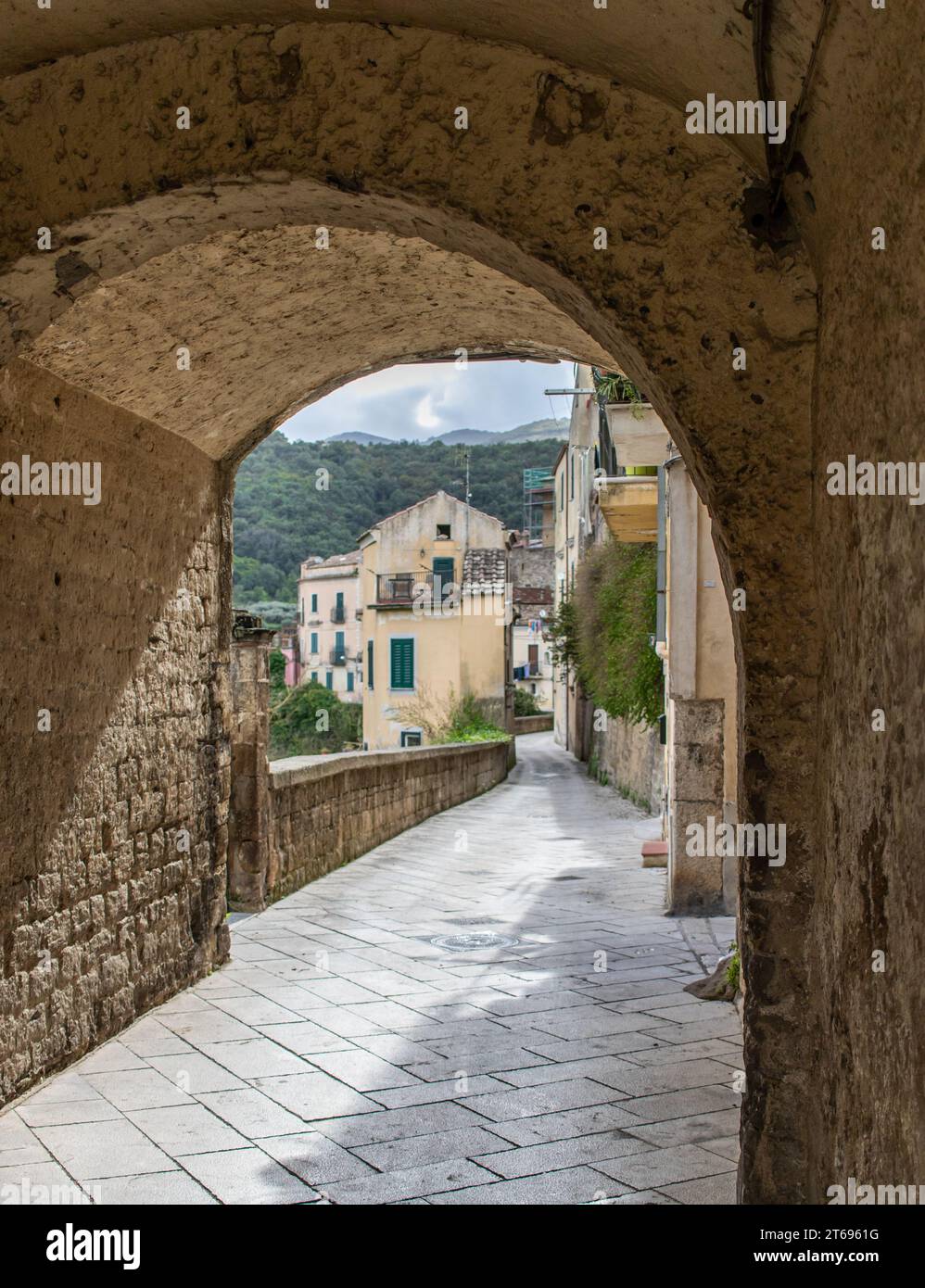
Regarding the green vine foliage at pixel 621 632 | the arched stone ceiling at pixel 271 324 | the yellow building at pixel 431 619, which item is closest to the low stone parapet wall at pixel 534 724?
the yellow building at pixel 431 619

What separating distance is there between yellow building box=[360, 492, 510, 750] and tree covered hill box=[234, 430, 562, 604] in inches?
698

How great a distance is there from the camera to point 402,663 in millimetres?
31594

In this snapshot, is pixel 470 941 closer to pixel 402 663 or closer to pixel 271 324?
pixel 271 324

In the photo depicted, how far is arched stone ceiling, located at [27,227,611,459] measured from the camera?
4355mm

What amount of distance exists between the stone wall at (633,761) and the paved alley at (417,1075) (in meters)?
6.70

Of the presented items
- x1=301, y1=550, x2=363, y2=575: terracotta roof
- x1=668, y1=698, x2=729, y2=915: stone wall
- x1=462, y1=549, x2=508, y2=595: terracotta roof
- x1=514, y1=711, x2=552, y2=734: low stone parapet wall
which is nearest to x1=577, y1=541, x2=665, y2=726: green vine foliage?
x1=668, y1=698, x2=729, y2=915: stone wall

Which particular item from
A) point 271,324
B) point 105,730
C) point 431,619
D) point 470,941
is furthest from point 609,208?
point 431,619

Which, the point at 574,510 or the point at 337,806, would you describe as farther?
the point at 574,510

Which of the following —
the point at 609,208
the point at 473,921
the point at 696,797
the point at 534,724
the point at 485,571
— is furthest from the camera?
the point at 534,724

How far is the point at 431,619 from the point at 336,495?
74.6 feet

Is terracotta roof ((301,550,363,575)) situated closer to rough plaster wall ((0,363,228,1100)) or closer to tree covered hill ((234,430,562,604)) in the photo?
tree covered hill ((234,430,562,604))

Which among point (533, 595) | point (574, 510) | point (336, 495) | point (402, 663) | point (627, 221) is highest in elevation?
point (336, 495)
